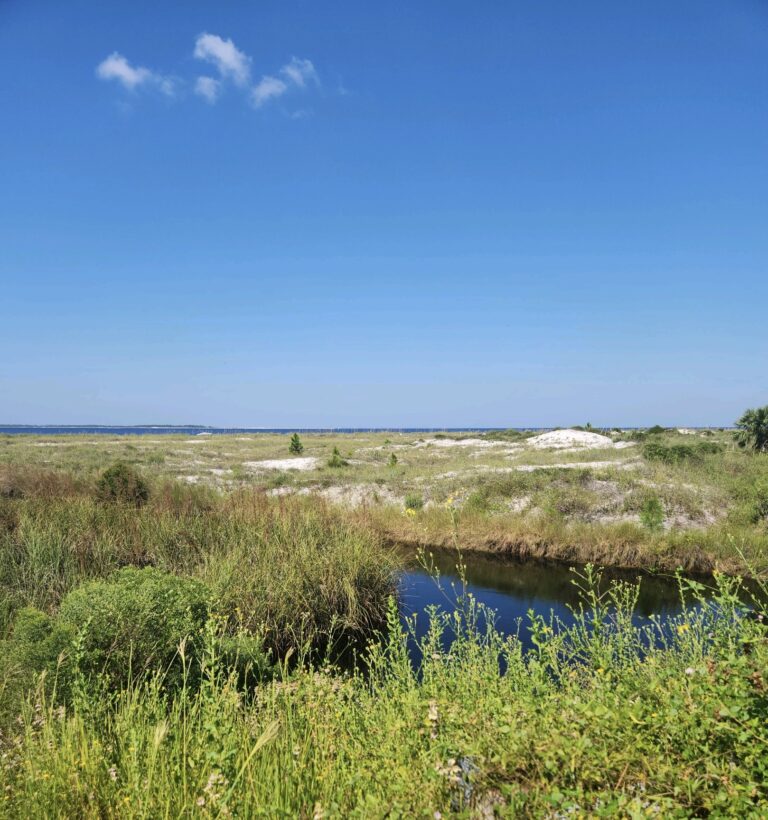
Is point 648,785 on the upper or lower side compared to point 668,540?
upper

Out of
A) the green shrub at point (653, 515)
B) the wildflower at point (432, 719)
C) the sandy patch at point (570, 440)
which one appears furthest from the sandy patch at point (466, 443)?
the wildflower at point (432, 719)

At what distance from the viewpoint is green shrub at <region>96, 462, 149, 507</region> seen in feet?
39.9

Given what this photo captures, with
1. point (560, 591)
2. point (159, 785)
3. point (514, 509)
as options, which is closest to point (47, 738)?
point (159, 785)

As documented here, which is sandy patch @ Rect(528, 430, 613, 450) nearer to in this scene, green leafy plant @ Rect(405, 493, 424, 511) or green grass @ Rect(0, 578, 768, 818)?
green leafy plant @ Rect(405, 493, 424, 511)

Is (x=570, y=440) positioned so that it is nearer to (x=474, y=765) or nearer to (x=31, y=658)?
(x=31, y=658)

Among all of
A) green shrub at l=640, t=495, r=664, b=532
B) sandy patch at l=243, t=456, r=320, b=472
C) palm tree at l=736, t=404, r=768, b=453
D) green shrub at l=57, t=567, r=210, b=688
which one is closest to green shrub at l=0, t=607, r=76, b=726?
green shrub at l=57, t=567, r=210, b=688

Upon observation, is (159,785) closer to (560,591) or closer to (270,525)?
(270,525)

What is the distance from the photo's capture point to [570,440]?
4166 cm

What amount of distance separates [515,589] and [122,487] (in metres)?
9.29

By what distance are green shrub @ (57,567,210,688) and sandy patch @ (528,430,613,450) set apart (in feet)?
117

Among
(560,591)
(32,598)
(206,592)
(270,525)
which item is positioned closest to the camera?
(206,592)

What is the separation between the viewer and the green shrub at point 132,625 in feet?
15.9

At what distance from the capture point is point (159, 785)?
8.07 feet

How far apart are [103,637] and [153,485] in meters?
9.15
